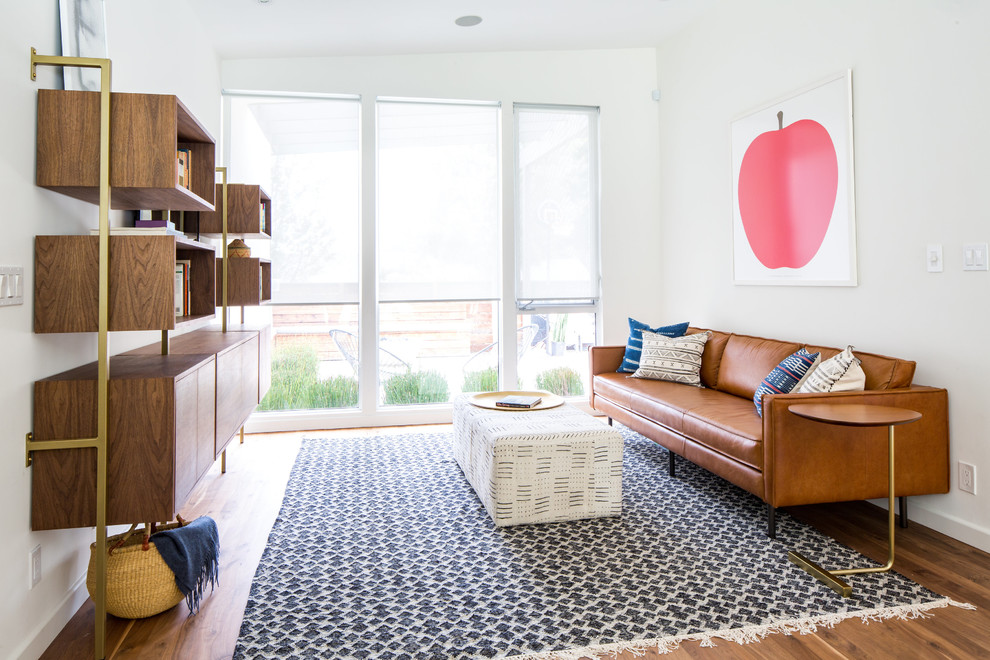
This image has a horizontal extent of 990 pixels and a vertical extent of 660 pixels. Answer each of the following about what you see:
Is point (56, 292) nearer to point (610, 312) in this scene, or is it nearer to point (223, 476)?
point (223, 476)

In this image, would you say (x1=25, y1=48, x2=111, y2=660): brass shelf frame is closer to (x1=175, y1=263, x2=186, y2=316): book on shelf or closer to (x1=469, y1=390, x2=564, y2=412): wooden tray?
(x1=175, y1=263, x2=186, y2=316): book on shelf

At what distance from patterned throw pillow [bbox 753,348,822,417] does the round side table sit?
1.81 feet

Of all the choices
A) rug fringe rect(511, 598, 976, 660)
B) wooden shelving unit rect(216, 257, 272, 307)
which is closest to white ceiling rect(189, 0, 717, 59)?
wooden shelving unit rect(216, 257, 272, 307)

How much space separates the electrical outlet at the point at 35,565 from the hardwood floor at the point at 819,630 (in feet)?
0.76

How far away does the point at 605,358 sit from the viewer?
15.5ft

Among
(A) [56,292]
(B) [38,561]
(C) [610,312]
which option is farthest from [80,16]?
(C) [610,312]

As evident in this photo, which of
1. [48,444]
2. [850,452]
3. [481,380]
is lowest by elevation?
[850,452]

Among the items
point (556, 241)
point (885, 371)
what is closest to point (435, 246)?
point (556, 241)

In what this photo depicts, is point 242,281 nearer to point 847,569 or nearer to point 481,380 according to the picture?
point 481,380

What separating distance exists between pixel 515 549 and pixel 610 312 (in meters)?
3.12

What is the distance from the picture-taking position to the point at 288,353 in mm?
4918

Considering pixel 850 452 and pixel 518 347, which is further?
pixel 518 347

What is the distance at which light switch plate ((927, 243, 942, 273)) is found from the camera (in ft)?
9.20

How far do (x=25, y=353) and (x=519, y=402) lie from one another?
234 cm
